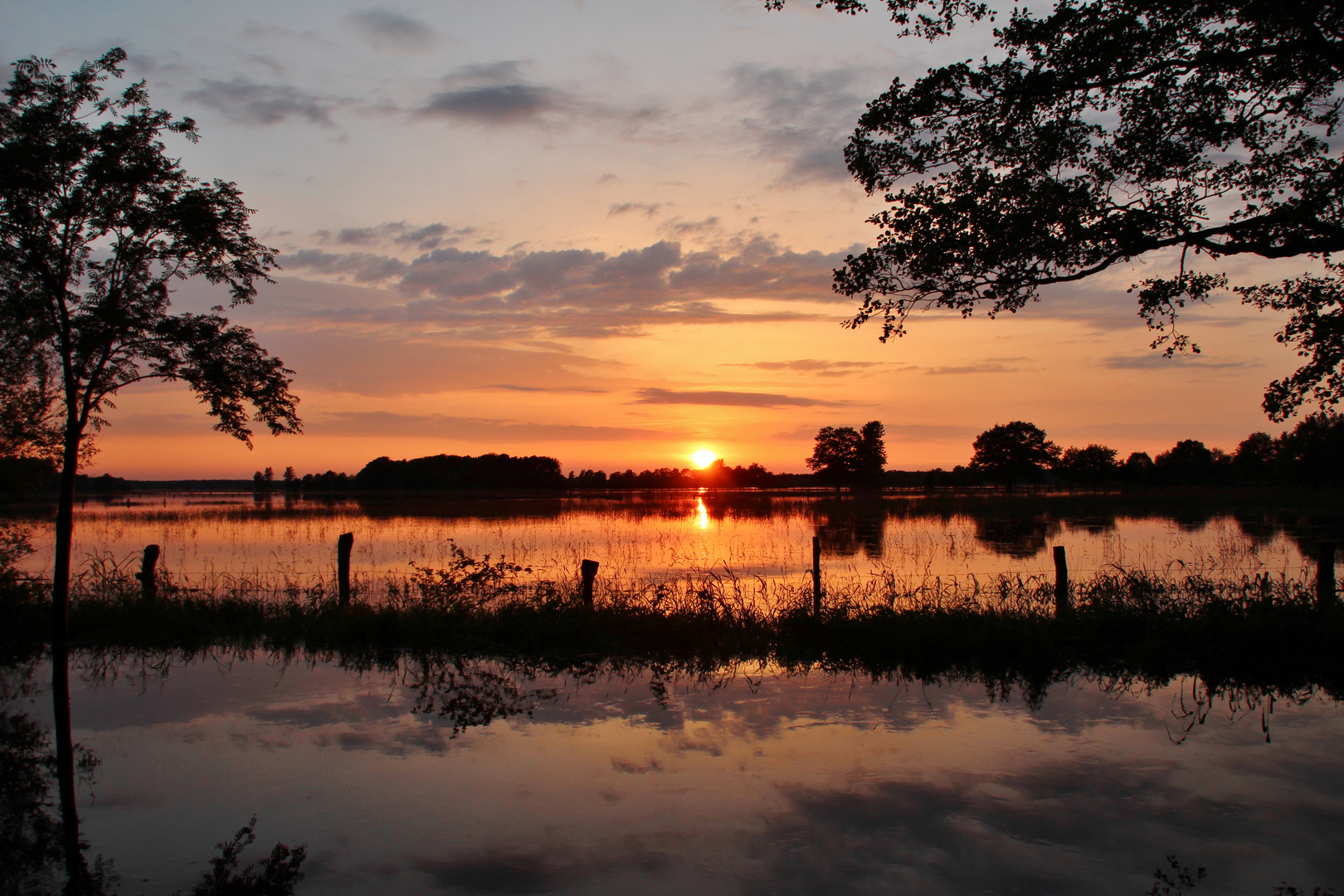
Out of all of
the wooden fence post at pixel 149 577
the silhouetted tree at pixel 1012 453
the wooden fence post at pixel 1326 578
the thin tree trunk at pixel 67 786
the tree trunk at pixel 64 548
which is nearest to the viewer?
the thin tree trunk at pixel 67 786

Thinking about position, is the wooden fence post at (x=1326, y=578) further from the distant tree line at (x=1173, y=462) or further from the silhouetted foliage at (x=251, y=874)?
the distant tree line at (x=1173, y=462)

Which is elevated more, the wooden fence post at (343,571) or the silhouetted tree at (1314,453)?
the silhouetted tree at (1314,453)

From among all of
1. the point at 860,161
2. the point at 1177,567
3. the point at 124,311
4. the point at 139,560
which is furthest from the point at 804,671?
the point at 139,560

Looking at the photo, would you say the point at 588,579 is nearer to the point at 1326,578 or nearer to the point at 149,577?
the point at 149,577

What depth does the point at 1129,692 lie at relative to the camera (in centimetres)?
1051

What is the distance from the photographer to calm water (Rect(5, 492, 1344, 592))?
80.7 ft

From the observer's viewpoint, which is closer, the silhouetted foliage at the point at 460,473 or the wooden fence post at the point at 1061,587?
the wooden fence post at the point at 1061,587

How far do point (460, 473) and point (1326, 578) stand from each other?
157559 mm

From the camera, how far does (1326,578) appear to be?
13.8 meters

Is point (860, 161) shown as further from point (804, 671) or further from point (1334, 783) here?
point (1334, 783)

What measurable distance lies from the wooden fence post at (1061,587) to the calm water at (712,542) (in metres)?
2.83

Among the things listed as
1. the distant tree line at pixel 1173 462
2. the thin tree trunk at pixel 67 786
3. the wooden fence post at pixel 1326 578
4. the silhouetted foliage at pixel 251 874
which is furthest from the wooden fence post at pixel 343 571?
the distant tree line at pixel 1173 462

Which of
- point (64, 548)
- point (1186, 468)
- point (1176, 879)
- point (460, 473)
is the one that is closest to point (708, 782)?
point (1176, 879)

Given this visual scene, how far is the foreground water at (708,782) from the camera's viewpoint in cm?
583
